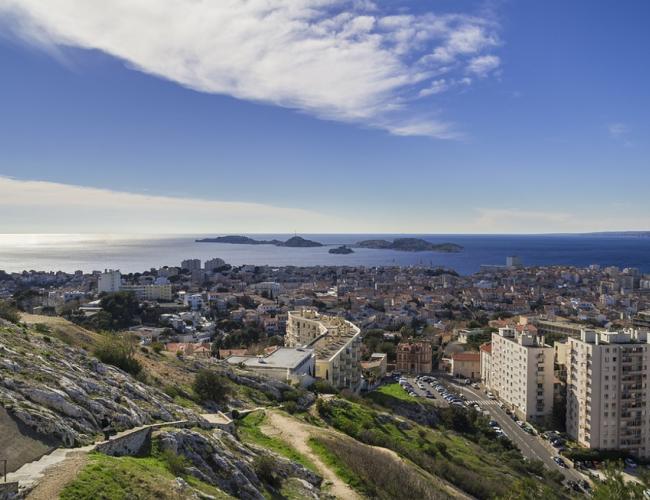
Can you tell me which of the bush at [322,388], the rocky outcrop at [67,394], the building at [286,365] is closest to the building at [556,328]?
the building at [286,365]

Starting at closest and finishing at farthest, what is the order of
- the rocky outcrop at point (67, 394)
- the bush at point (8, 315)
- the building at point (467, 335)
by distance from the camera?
1. the rocky outcrop at point (67, 394)
2. the bush at point (8, 315)
3. the building at point (467, 335)

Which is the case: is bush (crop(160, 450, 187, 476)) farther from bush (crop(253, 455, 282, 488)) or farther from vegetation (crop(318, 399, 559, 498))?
vegetation (crop(318, 399, 559, 498))

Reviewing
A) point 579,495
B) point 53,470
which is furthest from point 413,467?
point 53,470

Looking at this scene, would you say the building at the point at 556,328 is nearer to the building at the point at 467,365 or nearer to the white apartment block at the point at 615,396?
the building at the point at 467,365

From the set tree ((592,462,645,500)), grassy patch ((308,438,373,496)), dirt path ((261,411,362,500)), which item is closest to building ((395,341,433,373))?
dirt path ((261,411,362,500))

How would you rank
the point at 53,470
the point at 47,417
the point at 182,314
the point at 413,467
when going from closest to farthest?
the point at 53,470 < the point at 47,417 < the point at 413,467 < the point at 182,314

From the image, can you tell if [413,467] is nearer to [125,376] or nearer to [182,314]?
[125,376]
